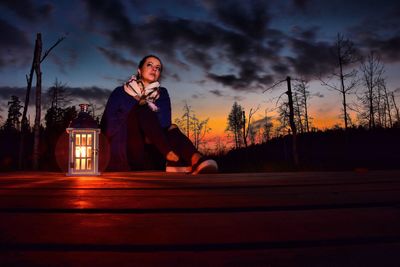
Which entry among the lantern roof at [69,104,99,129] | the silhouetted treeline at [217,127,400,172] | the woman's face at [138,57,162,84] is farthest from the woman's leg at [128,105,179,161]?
the silhouetted treeline at [217,127,400,172]

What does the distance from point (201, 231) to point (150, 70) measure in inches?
249

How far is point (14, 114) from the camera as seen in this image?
49781 millimetres

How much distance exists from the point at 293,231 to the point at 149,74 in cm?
639

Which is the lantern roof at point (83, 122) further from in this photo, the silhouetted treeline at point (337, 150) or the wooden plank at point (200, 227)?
the silhouetted treeline at point (337, 150)

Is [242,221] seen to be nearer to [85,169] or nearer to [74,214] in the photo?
[74,214]

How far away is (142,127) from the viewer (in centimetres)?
708

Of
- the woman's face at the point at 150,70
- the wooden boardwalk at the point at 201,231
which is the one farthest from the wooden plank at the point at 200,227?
the woman's face at the point at 150,70

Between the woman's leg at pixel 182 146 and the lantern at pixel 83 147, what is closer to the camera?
the lantern at pixel 83 147

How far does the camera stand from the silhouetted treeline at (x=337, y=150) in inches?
680

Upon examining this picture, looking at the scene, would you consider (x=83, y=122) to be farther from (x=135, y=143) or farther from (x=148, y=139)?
(x=148, y=139)

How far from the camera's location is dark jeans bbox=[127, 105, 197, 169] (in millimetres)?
6926

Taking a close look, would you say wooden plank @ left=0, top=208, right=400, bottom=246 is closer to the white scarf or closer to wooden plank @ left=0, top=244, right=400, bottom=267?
wooden plank @ left=0, top=244, right=400, bottom=267

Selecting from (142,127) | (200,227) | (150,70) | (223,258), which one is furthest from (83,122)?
(223,258)

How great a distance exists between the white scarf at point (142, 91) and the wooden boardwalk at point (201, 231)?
536 cm
